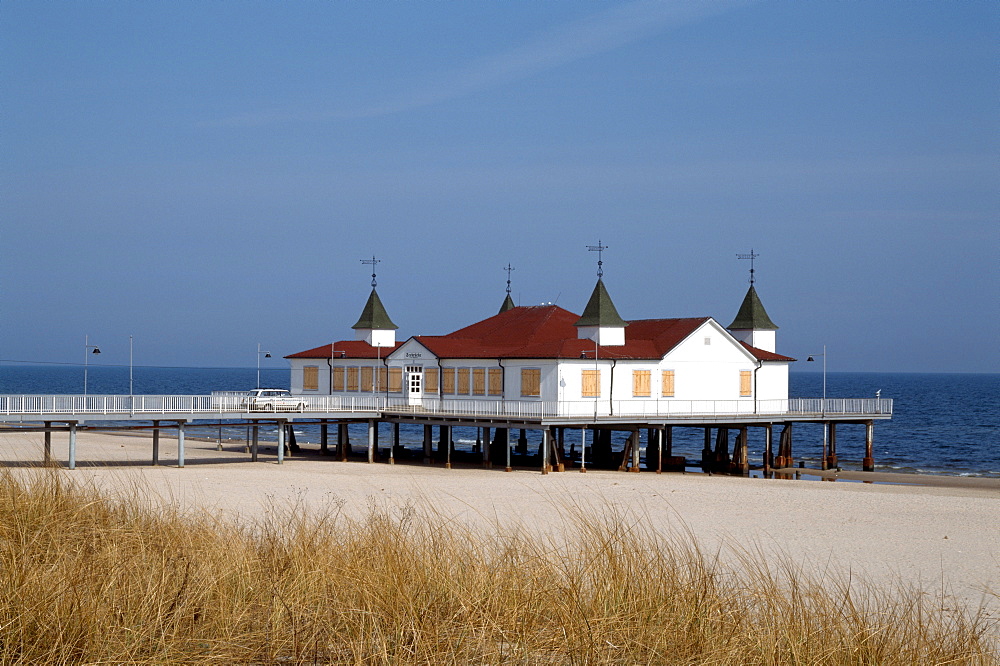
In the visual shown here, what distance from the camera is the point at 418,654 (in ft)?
22.9

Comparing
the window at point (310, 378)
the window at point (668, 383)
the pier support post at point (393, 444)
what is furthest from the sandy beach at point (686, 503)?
the window at point (310, 378)

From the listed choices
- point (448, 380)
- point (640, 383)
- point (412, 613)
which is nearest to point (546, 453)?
A: point (640, 383)

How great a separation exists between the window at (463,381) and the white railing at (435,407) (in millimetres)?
321

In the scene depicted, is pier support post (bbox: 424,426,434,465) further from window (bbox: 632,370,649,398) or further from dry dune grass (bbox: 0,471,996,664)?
dry dune grass (bbox: 0,471,996,664)

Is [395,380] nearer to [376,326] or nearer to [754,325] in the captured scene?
[376,326]

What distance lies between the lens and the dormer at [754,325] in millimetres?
41875

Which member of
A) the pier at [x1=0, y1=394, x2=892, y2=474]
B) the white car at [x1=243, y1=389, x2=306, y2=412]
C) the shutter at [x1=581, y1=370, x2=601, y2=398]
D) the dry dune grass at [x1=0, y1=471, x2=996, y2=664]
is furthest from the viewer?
the white car at [x1=243, y1=389, x2=306, y2=412]

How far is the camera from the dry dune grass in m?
7.00

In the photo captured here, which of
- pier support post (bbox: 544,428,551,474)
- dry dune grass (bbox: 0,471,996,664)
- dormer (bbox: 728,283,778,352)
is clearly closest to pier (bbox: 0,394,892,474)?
pier support post (bbox: 544,428,551,474)

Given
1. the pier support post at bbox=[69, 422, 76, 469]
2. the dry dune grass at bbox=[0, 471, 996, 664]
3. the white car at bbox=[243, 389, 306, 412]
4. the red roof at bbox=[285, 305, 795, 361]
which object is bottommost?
the pier support post at bbox=[69, 422, 76, 469]

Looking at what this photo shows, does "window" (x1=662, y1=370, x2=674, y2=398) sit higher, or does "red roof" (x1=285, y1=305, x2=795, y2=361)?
"red roof" (x1=285, y1=305, x2=795, y2=361)

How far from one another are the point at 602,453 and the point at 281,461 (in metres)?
11.3

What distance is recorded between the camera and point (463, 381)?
122ft

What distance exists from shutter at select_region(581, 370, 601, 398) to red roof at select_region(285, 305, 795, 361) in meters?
0.58
